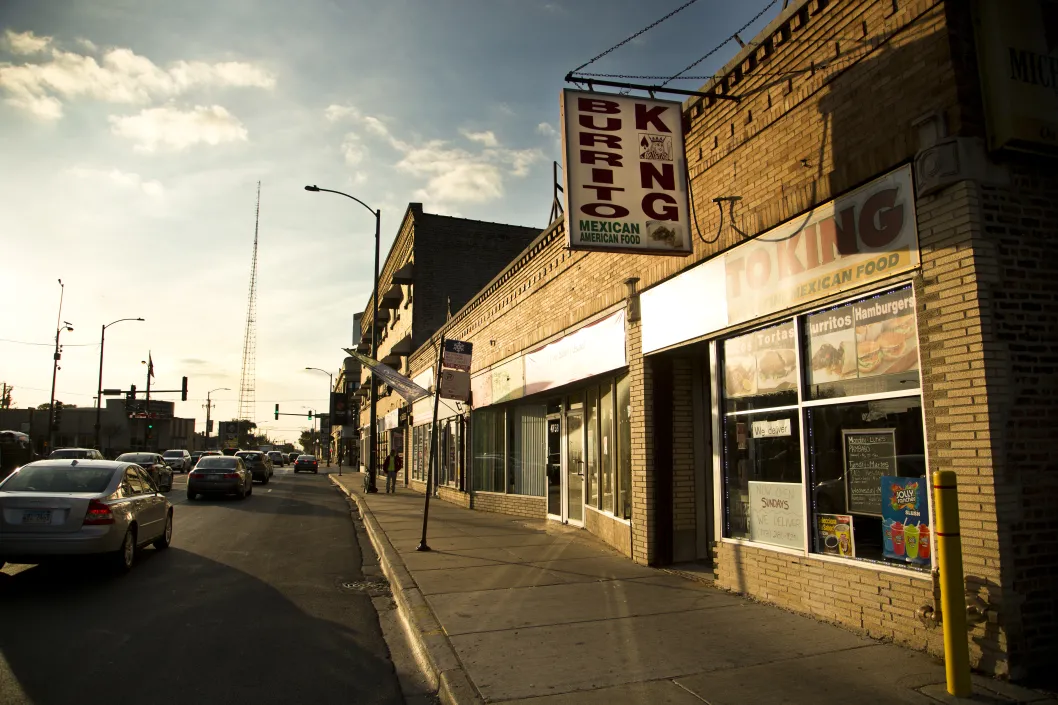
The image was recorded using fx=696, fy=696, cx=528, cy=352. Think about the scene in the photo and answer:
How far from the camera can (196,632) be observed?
6504 mm

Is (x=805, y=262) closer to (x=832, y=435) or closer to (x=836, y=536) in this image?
(x=832, y=435)

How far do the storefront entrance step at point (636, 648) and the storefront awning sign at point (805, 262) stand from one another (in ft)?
9.79

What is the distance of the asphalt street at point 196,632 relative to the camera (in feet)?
16.5

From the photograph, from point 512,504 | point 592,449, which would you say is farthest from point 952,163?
point 512,504

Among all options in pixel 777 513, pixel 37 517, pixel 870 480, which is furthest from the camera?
pixel 37 517

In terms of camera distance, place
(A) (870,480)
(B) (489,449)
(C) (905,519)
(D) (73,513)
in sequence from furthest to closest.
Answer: (B) (489,449) → (D) (73,513) → (A) (870,480) → (C) (905,519)

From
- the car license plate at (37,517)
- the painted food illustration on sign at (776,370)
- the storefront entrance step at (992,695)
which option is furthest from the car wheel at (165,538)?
the storefront entrance step at (992,695)

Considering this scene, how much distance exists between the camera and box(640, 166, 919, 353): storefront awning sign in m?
5.71

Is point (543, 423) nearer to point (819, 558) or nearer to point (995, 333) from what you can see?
point (819, 558)

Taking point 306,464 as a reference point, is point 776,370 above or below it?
above

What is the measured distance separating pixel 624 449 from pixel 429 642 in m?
5.63

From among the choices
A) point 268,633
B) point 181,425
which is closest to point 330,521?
point 268,633

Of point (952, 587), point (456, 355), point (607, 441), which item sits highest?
point (456, 355)

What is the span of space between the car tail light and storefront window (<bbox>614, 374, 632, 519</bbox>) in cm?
696
